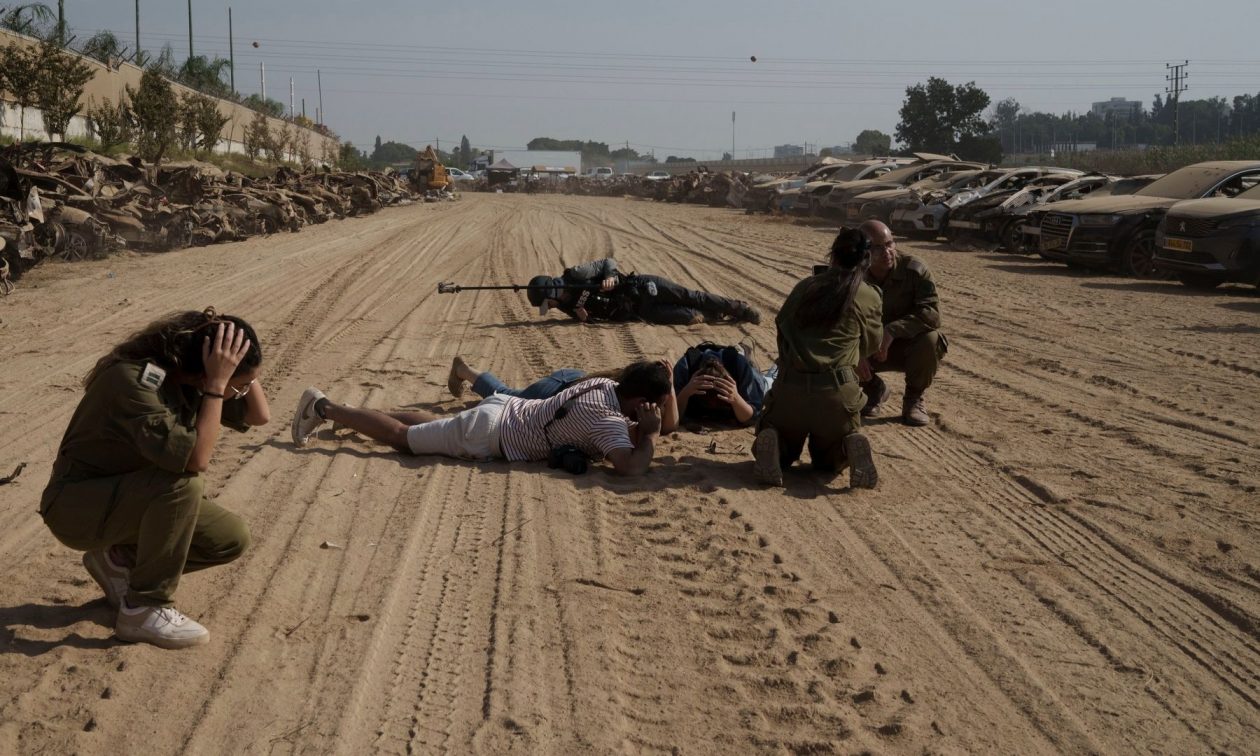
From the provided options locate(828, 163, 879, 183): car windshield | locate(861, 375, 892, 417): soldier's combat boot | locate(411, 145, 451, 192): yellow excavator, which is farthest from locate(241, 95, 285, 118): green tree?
locate(861, 375, 892, 417): soldier's combat boot

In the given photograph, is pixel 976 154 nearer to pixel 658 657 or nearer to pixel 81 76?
pixel 81 76

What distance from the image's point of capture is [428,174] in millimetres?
50562

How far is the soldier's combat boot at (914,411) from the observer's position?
8.14 m

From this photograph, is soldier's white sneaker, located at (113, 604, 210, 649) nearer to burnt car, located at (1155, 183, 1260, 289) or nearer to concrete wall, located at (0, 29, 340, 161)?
burnt car, located at (1155, 183, 1260, 289)

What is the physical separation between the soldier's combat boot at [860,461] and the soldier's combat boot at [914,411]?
1773mm

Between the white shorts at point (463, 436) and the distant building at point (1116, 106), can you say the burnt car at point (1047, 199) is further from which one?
the distant building at point (1116, 106)

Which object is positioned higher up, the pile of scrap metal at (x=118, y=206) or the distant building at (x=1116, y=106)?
the distant building at (x=1116, y=106)

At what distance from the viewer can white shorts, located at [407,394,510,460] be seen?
22.8 ft

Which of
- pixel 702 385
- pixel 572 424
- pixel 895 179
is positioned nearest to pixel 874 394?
pixel 702 385

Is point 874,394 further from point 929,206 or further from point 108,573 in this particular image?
point 929,206

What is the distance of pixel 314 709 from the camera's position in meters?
3.88

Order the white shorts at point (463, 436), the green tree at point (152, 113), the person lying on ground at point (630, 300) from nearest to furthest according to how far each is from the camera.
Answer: the white shorts at point (463, 436)
the person lying on ground at point (630, 300)
the green tree at point (152, 113)

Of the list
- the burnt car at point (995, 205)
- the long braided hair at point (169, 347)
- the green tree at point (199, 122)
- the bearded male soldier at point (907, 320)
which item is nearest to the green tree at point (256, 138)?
the green tree at point (199, 122)

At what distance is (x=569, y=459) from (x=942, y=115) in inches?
2369
